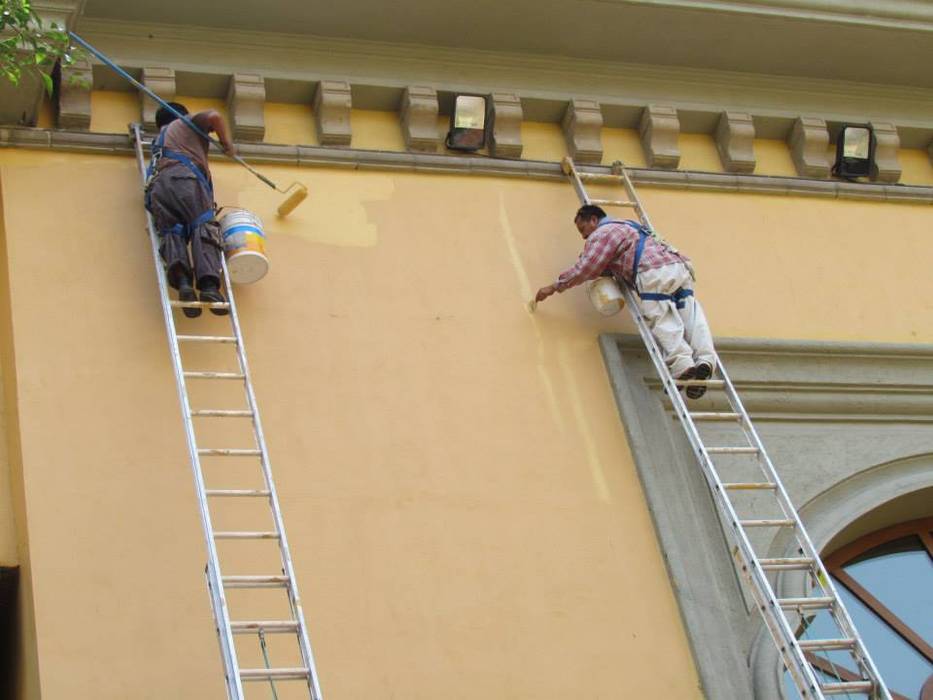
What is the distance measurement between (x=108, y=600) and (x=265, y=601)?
2.00 feet

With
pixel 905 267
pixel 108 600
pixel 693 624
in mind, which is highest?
pixel 905 267

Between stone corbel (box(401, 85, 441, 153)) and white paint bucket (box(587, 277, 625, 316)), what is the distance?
4.26ft

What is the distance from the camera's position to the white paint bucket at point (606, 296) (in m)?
8.28

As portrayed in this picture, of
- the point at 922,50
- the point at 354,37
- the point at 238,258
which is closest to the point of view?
the point at 238,258

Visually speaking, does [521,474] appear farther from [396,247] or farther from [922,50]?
[922,50]

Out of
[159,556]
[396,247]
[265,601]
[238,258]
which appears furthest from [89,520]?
[396,247]

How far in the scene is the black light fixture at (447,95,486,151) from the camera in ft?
29.9

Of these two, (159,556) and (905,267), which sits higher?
(905,267)

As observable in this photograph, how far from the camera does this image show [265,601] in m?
6.88

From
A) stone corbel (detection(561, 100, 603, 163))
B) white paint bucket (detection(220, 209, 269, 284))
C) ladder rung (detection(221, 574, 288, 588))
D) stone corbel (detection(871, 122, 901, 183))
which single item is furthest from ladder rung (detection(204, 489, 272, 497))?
stone corbel (detection(871, 122, 901, 183))

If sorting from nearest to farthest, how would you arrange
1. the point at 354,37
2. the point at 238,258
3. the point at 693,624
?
the point at 693,624, the point at 238,258, the point at 354,37

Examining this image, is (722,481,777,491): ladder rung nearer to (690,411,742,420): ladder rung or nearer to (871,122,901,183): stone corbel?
(690,411,742,420): ladder rung

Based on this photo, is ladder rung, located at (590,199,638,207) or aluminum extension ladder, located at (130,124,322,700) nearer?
aluminum extension ladder, located at (130,124,322,700)

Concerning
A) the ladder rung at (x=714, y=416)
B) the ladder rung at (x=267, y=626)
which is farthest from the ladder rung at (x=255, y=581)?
the ladder rung at (x=714, y=416)
